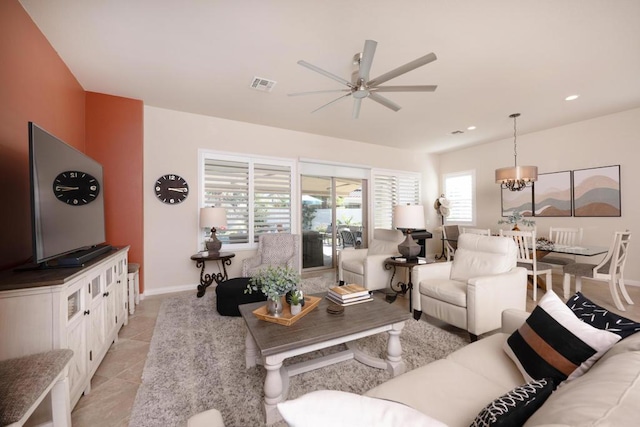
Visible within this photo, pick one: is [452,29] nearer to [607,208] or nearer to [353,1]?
[353,1]

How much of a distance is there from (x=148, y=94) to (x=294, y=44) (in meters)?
2.31

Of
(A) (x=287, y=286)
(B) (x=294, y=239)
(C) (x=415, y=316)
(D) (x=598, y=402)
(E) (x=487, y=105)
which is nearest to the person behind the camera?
Answer: (D) (x=598, y=402)

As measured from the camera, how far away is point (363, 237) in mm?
6098

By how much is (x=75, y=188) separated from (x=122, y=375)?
1551 millimetres

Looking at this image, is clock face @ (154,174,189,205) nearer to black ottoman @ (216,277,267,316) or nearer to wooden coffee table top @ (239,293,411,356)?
black ottoman @ (216,277,267,316)

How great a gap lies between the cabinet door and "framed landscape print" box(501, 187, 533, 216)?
6.78 metres

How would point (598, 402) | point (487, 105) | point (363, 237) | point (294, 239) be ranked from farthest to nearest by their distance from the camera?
point (363, 237), point (294, 239), point (487, 105), point (598, 402)

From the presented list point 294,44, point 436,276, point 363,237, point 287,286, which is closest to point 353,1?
point 294,44

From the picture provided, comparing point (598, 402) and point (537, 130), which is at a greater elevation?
point (537, 130)

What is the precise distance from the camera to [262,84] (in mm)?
3258

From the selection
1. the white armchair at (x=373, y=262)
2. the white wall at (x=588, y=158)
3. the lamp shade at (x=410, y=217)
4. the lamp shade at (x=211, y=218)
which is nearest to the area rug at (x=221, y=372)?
the white armchair at (x=373, y=262)

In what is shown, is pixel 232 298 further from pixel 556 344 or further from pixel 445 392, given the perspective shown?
pixel 556 344

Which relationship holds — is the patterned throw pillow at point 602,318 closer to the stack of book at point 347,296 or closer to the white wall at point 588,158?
the stack of book at point 347,296

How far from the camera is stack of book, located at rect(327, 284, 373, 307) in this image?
2203 mm
